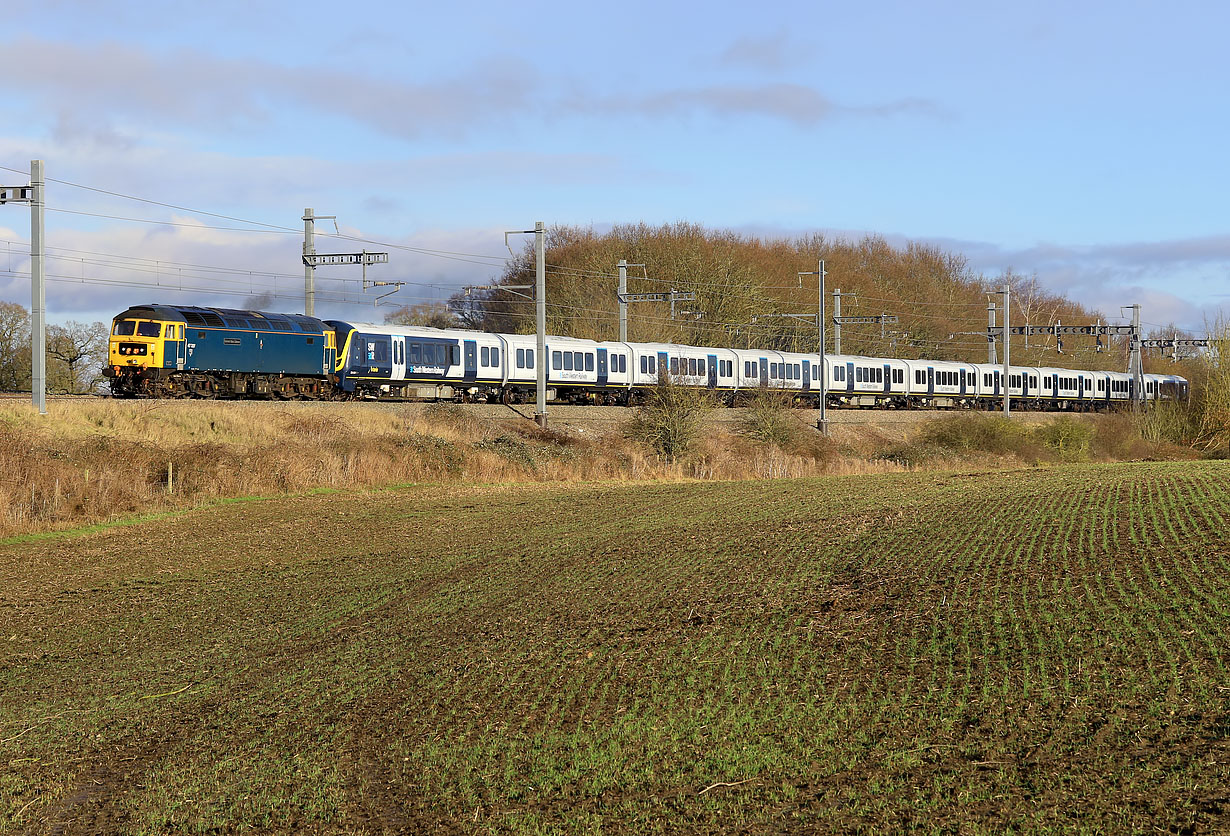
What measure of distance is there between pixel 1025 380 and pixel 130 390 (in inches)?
2226

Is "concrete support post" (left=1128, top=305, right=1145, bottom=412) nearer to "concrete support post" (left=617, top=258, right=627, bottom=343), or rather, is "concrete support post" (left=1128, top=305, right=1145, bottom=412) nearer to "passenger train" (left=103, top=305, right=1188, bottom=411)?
"passenger train" (left=103, top=305, right=1188, bottom=411)

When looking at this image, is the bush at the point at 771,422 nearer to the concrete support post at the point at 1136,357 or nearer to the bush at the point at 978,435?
the bush at the point at 978,435

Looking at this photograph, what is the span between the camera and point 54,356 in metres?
56.4

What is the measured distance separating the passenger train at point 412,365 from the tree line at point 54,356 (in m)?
19.4

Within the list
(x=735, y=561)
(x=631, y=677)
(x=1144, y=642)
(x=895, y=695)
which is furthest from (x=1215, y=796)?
(x=735, y=561)

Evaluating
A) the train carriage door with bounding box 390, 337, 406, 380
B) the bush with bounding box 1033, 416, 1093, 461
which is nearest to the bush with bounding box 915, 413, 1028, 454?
the bush with bounding box 1033, 416, 1093, 461

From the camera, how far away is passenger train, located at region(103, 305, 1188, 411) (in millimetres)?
37375

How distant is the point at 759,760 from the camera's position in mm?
8555

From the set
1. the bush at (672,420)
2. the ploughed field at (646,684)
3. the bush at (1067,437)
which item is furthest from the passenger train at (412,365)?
the ploughed field at (646,684)

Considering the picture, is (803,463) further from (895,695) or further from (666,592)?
(895,695)

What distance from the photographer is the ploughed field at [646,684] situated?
7.96 meters

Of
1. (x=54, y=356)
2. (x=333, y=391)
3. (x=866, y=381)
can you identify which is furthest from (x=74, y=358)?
(x=866, y=381)

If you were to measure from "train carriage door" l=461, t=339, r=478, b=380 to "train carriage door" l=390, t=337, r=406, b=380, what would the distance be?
2.89 meters

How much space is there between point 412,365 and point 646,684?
35491 mm
